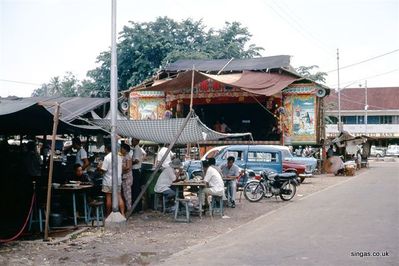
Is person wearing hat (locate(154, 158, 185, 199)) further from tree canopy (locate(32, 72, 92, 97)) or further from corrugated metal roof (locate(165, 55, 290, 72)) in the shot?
tree canopy (locate(32, 72, 92, 97))

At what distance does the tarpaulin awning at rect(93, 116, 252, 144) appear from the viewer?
34.0ft

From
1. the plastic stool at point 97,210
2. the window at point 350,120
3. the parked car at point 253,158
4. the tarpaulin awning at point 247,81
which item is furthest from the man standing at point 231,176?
the window at point 350,120

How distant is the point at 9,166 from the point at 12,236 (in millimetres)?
3810

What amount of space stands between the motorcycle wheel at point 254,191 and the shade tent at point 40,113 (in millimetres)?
4907

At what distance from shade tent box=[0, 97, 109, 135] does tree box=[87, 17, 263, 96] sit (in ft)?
70.3

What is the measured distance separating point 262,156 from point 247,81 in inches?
200

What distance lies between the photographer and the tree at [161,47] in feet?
114

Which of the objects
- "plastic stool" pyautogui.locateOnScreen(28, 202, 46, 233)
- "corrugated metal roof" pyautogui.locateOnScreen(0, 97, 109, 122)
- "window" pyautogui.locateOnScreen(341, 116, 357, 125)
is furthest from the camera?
"window" pyautogui.locateOnScreen(341, 116, 357, 125)

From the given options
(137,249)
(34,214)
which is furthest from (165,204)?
(137,249)

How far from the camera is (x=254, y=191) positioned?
551 inches

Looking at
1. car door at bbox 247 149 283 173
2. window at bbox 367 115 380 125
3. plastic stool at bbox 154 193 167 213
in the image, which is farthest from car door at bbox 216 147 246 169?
window at bbox 367 115 380 125

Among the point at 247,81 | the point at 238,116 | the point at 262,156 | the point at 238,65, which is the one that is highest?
the point at 238,65

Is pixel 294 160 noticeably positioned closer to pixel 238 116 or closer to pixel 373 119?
pixel 238 116

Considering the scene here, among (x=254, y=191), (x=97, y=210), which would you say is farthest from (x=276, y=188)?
(x=97, y=210)
